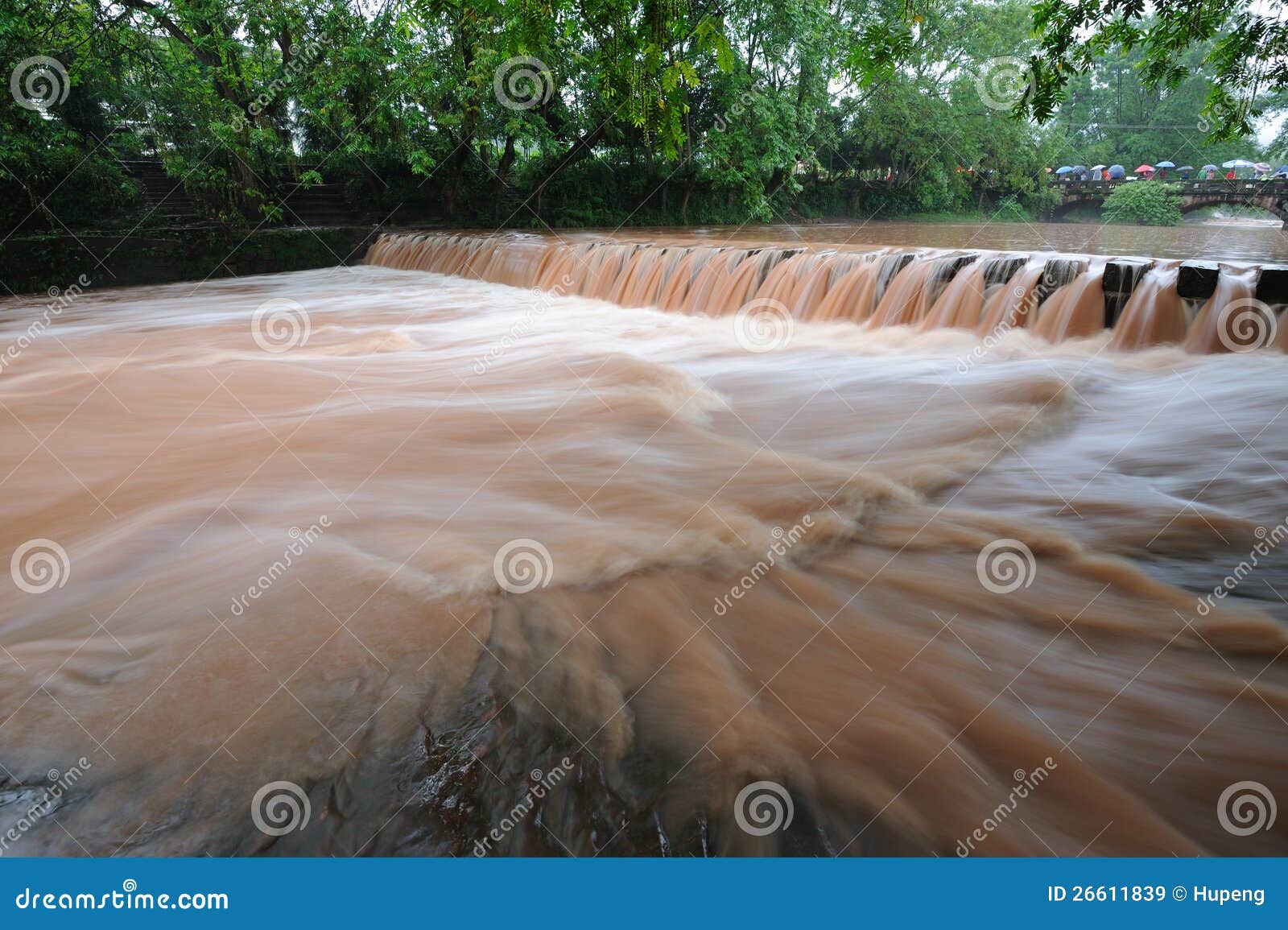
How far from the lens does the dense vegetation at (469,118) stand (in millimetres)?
12930

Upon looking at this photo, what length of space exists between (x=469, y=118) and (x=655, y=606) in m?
15.6

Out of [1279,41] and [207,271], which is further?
[207,271]

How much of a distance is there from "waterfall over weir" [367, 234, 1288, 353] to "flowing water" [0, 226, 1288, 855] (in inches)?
4.3

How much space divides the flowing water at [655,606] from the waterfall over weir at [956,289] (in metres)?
0.11

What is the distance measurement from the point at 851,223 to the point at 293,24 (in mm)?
16017

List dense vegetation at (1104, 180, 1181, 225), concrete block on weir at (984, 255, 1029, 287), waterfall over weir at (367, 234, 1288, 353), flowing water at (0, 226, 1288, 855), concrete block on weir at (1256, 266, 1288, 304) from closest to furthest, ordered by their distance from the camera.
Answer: flowing water at (0, 226, 1288, 855), concrete block on weir at (1256, 266, 1288, 304), waterfall over weir at (367, 234, 1288, 353), concrete block on weir at (984, 255, 1029, 287), dense vegetation at (1104, 180, 1181, 225)

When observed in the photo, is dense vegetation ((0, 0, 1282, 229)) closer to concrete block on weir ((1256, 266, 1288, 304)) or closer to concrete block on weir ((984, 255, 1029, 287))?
concrete block on weir ((1256, 266, 1288, 304))

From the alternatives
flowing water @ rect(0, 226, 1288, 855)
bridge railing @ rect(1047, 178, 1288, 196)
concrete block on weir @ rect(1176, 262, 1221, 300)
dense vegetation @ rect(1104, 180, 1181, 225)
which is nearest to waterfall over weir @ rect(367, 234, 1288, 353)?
concrete block on weir @ rect(1176, 262, 1221, 300)

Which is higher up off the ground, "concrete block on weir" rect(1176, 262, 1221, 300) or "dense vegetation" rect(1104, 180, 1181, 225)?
"dense vegetation" rect(1104, 180, 1181, 225)

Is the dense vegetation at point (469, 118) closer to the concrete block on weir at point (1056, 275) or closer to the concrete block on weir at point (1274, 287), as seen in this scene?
the concrete block on weir at point (1274, 287)

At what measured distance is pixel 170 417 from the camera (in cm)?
443

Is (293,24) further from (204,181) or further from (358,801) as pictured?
(358,801)

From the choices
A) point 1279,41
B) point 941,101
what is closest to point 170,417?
point 1279,41

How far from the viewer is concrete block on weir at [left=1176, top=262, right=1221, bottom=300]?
5367mm
